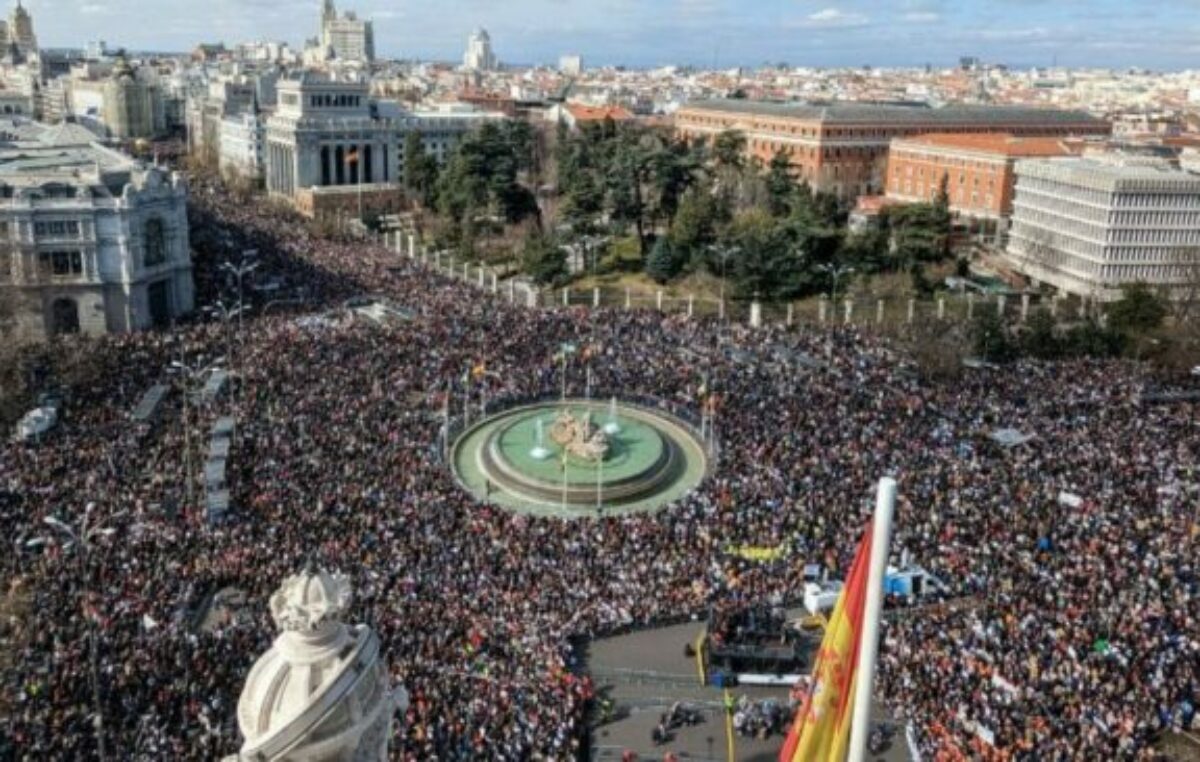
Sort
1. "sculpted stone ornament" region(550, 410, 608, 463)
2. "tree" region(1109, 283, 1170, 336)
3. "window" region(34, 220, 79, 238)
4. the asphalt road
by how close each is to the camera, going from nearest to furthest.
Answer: the asphalt road
"sculpted stone ornament" region(550, 410, 608, 463)
"window" region(34, 220, 79, 238)
"tree" region(1109, 283, 1170, 336)

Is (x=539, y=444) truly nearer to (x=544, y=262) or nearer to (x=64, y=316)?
(x=544, y=262)

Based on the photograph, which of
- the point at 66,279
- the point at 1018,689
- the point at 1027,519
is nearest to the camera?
the point at 1018,689

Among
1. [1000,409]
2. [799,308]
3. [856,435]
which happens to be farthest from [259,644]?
[799,308]

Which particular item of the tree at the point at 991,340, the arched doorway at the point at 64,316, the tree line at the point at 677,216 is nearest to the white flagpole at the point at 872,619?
the tree at the point at 991,340

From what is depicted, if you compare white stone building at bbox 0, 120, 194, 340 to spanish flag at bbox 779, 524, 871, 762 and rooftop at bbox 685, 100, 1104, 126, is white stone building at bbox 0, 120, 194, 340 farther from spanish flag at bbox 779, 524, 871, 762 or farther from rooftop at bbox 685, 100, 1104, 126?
rooftop at bbox 685, 100, 1104, 126

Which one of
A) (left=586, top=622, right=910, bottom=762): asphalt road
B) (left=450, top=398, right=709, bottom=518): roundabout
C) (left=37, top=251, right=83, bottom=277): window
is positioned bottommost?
(left=586, top=622, right=910, bottom=762): asphalt road

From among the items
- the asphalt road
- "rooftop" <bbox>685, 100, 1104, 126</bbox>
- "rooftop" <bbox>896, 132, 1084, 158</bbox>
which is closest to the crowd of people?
the asphalt road

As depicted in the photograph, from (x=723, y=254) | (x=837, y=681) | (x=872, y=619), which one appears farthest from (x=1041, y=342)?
(x=872, y=619)

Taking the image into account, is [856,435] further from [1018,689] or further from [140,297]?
[140,297]
